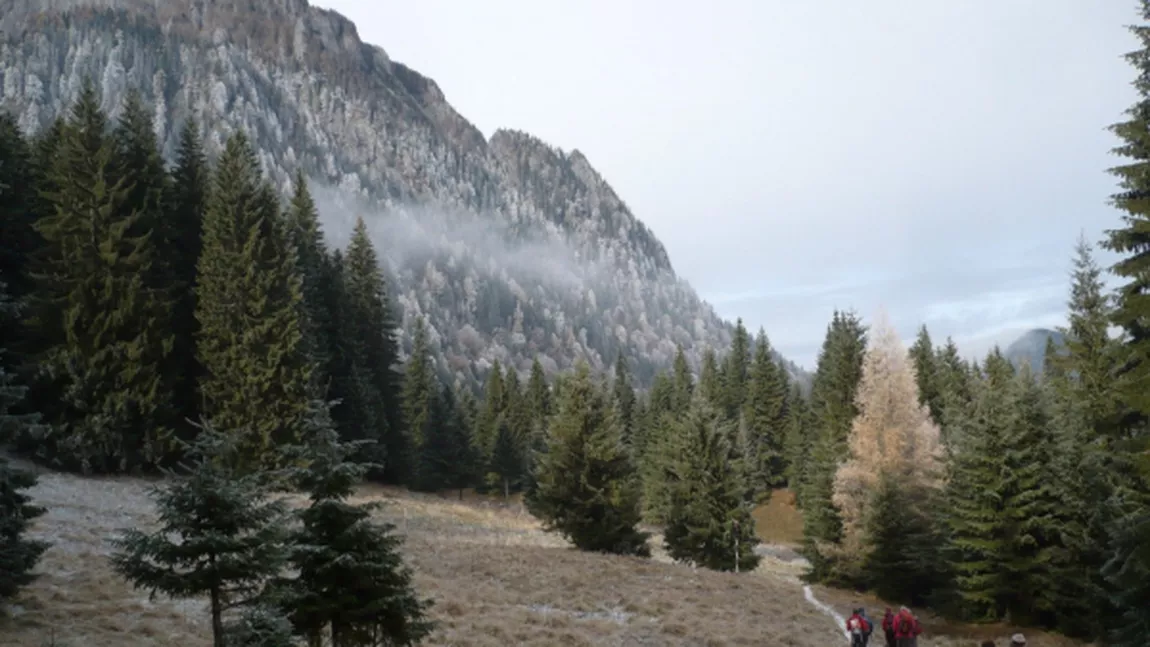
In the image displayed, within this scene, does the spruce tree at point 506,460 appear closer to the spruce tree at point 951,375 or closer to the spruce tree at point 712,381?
the spruce tree at point 712,381

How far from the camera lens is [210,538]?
8555 millimetres

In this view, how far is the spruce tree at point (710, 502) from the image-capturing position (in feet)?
107

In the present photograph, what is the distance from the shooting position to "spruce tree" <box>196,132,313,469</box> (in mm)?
31734

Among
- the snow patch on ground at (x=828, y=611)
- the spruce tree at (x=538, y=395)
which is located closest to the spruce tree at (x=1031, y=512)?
the snow patch on ground at (x=828, y=611)

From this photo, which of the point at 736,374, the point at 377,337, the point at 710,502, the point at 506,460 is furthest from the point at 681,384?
the point at 710,502

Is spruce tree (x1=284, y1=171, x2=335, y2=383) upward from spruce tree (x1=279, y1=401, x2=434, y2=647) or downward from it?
upward

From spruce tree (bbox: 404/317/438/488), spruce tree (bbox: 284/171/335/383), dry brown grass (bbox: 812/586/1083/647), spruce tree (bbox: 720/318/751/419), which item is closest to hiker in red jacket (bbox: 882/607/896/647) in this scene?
dry brown grass (bbox: 812/586/1083/647)

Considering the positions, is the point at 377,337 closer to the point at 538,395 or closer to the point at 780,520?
the point at 538,395

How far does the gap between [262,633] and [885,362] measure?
3023cm

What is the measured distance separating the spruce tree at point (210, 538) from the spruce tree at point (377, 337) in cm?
4164

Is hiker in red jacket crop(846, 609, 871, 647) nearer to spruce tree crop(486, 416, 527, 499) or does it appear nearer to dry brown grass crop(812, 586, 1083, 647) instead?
dry brown grass crop(812, 586, 1083, 647)

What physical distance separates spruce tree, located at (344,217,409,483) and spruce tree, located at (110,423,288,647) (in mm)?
41641

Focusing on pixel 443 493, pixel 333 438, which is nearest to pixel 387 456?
pixel 443 493

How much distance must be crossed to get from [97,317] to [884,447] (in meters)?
33.1
